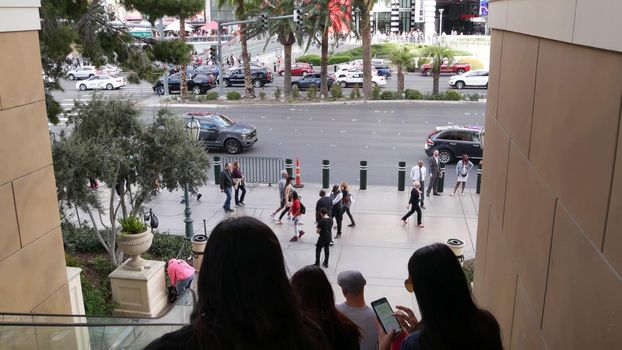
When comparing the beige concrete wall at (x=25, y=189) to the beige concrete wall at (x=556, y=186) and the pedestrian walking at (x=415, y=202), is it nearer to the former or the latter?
the beige concrete wall at (x=556, y=186)

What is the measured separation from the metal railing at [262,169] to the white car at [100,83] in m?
26.7

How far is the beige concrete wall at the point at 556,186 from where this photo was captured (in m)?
3.16

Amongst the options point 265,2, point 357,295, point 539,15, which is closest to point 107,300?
point 357,295

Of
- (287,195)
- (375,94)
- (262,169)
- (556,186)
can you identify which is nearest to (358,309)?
(556,186)

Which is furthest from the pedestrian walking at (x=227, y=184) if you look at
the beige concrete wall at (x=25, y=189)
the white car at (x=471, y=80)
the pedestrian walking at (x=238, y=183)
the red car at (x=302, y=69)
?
the red car at (x=302, y=69)

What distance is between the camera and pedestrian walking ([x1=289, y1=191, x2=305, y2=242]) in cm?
1380

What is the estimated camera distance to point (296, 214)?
1388 centimetres

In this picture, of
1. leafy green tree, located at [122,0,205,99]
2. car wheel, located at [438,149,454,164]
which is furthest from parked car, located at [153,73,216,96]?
leafy green tree, located at [122,0,205,99]

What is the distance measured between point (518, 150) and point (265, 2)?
1232 inches

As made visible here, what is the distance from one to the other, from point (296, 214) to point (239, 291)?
11.9 m

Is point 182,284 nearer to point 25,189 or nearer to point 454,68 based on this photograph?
point 25,189

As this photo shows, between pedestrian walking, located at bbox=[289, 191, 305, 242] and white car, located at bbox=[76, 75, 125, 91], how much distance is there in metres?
34.3

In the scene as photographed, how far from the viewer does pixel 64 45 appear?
11125mm

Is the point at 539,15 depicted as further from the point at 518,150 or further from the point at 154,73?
the point at 154,73
